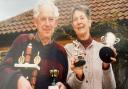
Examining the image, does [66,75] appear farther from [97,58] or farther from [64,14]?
[64,14]

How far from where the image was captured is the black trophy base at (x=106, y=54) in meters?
2.81

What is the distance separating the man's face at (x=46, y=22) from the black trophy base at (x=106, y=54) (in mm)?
361

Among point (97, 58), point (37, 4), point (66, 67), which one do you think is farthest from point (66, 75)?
point (37, 4)

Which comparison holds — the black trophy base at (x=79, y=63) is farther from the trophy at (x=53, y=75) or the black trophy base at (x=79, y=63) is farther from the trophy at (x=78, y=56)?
the trophy at (x=53, y=75)

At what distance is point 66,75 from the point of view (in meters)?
2.90

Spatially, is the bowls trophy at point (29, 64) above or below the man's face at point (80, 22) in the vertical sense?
below

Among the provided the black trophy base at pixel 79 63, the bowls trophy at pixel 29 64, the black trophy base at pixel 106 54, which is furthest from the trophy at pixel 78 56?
the bowls trophy at pixel 29 64

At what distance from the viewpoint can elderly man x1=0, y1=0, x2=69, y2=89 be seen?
283cm

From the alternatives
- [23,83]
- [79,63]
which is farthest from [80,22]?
[23,83]

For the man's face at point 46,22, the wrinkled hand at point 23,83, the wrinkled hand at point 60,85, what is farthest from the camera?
the man's face at point 46,22

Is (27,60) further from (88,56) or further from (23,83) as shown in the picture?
(88,56)

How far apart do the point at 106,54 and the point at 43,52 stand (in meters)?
0.42

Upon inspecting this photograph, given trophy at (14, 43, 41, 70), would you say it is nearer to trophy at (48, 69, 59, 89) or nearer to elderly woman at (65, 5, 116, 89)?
trophy at (48, 69, 59, 89)

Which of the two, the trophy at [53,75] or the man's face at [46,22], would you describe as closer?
the trophy at [53,75]
